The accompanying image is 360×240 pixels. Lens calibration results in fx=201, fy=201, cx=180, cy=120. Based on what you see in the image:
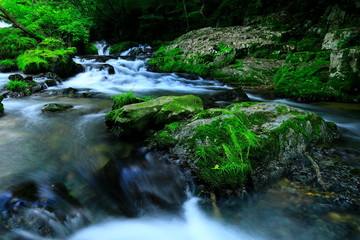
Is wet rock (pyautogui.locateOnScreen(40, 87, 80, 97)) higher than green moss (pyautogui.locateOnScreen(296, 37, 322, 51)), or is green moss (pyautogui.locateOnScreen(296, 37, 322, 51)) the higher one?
green moss (pyautogui.locateOnScreen(296, 37, 322, 51))

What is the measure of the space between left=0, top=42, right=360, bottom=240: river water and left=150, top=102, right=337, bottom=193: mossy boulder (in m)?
0.28

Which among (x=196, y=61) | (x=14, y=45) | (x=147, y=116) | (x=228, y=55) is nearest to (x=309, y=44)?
(x=228, y=55)

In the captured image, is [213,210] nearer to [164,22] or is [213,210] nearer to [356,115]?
[356,115]

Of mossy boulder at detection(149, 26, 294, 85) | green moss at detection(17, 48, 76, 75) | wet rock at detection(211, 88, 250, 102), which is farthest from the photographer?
mossy boulder at detection(149, 26, 294, 85)

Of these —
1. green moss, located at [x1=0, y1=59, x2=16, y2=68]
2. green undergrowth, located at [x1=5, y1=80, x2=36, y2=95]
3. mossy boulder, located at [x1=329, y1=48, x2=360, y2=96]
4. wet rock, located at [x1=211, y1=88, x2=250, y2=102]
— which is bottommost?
wet rock, located at [x1=211, y1=88, x2=250, y2=102]

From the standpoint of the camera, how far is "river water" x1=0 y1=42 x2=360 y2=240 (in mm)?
2307

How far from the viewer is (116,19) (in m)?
19.5

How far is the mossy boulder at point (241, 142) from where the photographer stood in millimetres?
2666

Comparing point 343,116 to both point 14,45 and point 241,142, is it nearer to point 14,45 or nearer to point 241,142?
point 241,142

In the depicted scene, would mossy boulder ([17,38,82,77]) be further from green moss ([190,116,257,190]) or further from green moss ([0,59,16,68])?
green moss ([190,116,257,190])

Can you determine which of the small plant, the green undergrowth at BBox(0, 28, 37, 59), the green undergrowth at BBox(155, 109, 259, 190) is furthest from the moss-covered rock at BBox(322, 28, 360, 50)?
the green undergrowth at BBox(0, 28, 37, 59)

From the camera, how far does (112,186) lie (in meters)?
2.98

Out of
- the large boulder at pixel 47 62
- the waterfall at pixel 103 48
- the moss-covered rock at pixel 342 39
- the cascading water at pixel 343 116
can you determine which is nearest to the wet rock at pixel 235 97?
the cascading water at pixel 343 116

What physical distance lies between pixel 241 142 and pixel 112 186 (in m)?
2.00
